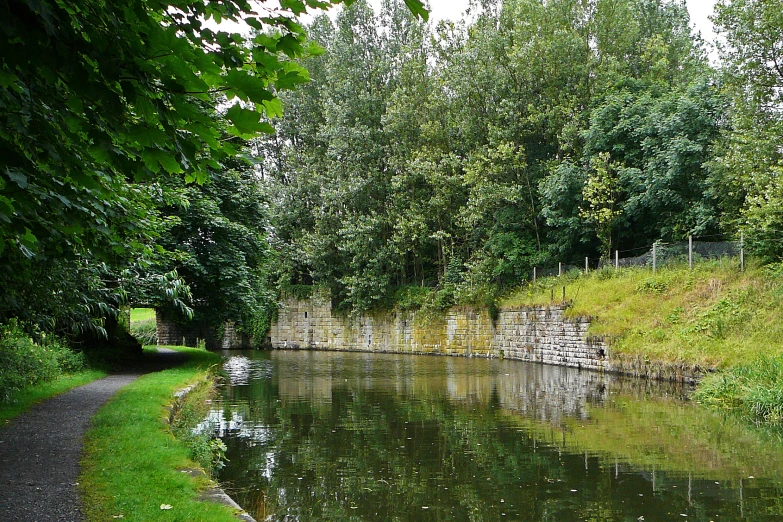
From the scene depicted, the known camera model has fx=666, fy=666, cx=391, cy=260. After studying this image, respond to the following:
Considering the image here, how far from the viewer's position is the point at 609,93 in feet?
87.4

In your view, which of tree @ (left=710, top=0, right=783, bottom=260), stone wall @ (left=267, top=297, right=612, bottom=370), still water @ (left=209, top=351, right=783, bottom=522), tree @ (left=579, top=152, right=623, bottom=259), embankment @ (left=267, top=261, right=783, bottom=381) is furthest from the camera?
tree @ (left=579, top=152, right=623, bottom=259)

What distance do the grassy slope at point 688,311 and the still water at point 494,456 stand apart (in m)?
1.64

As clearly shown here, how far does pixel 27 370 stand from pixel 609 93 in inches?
894

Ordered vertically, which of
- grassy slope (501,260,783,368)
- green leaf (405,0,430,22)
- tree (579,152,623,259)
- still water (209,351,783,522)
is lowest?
still water (209,351,783,522)

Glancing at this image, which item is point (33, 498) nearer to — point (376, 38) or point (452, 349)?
point (452, 349)

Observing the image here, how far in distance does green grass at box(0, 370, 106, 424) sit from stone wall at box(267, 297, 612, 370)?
14.5 metres

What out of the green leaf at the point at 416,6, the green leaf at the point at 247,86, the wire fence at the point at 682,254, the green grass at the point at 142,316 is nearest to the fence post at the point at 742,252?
the wire fence at the point at 682,254

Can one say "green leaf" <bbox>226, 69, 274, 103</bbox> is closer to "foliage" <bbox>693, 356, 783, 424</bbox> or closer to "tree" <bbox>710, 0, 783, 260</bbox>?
"foliage" <bbox>693, 356, 783, 424</bbox>

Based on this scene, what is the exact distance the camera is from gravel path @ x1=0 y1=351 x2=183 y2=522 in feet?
18.2

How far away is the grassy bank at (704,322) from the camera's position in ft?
43.4

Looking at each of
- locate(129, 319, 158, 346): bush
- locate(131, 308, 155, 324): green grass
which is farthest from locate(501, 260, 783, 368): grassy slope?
locate(131, 308, 155, 324): green grass

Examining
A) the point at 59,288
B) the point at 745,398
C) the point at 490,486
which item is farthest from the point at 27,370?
the point at 745,398

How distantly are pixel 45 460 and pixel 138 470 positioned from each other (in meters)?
1.21

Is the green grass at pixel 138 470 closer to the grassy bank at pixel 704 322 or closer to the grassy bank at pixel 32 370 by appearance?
the grassy bank at pixel 32 370
